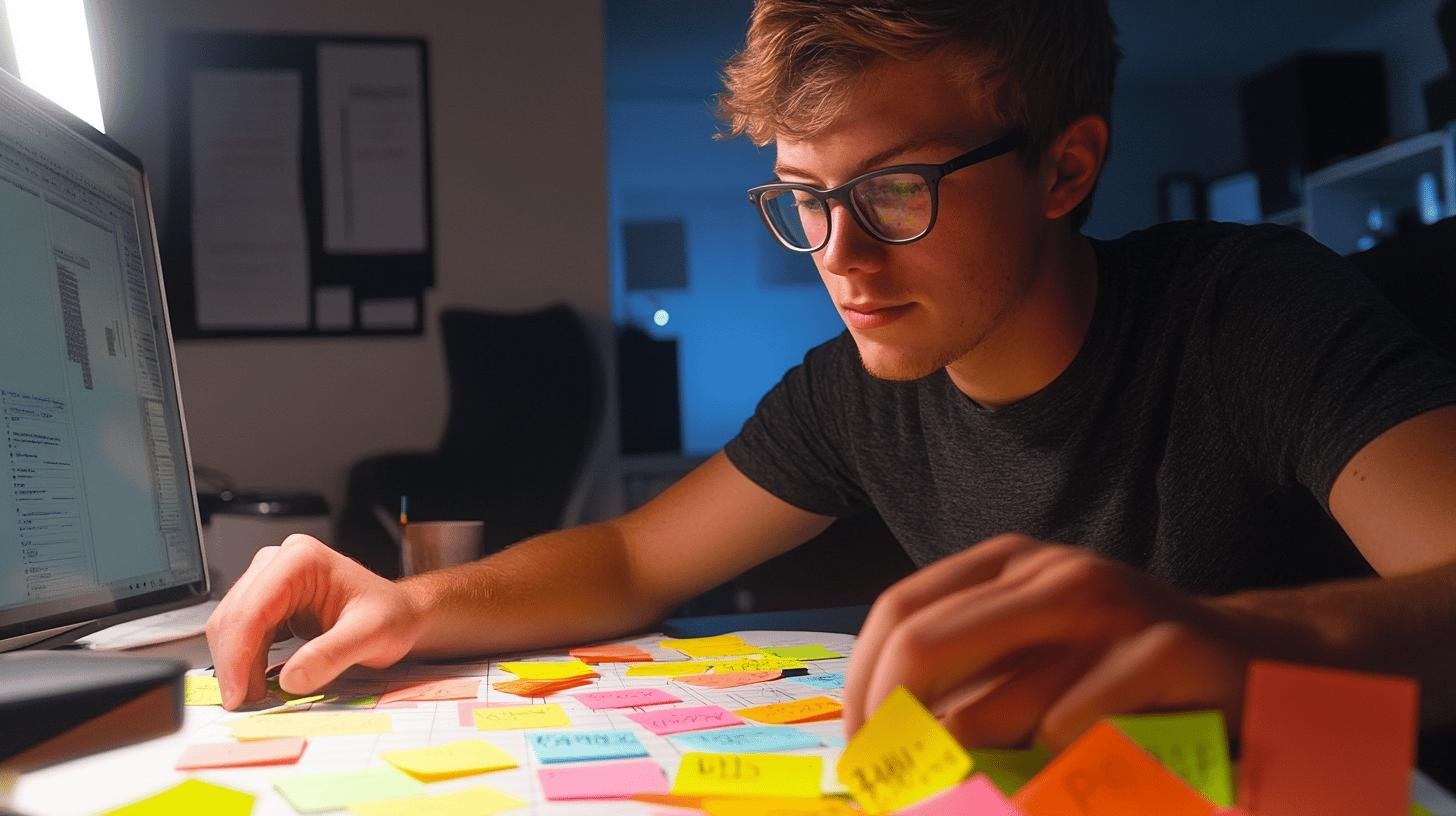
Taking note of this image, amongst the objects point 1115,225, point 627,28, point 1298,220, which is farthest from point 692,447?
point 1298,220

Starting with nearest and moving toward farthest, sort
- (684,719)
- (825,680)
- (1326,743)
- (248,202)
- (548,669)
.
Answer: (1326,743) → (684,719) → (825,680) → (548,669) → (248,202)

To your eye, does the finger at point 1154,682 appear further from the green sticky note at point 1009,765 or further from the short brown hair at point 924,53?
the short brown hair at point 924,53

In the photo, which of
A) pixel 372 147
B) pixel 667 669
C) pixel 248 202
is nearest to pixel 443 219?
pixel 372 147

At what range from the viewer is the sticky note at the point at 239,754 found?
63cm

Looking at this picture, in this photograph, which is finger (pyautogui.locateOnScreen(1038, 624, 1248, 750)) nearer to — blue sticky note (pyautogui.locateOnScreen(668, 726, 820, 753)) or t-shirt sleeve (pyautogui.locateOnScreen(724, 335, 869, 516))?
blue sticky note (pyautogui.locateOnScreen(668, 726, 820, 753))

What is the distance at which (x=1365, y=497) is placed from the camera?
0.75 metres

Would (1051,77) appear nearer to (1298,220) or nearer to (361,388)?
(361,388)

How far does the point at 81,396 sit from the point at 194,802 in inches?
15.0

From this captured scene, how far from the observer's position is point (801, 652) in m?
0.96

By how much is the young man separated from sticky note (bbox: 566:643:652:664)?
48 millimetres

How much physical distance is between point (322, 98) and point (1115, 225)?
4.46m

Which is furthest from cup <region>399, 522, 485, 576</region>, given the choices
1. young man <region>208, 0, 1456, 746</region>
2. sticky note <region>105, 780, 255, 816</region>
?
sticky note <region>105, 780, 255, 816</region>

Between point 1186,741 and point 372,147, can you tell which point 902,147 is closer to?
point 1186,741

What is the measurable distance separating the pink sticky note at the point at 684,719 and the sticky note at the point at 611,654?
232mm
